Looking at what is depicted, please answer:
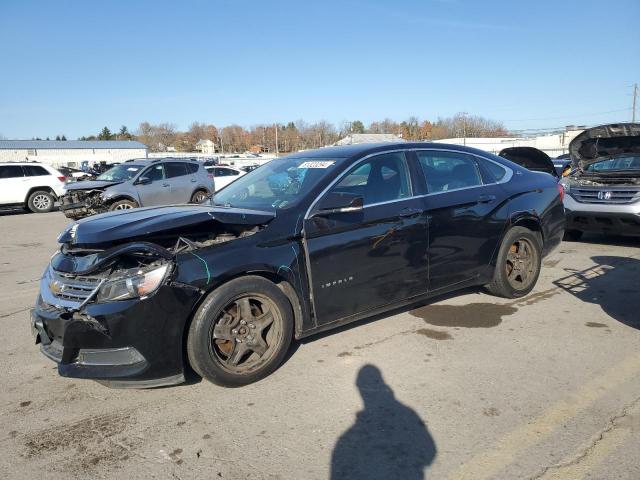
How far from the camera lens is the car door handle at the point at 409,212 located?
4124mm

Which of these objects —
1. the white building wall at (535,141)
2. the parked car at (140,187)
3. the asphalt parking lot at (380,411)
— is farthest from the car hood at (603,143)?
the white building wall at (535,141)

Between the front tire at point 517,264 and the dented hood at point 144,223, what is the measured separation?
270 centimetres

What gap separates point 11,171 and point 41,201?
1329 mm

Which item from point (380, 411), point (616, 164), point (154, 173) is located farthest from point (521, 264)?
point (154, 173)

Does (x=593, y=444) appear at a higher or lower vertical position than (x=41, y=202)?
lower

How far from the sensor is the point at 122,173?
14.0 m

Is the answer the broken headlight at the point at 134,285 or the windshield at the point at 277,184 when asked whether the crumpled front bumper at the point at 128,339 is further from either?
the windshield at the point at 277,184

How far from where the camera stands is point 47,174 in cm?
1706

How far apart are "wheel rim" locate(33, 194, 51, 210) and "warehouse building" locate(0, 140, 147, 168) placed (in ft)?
172

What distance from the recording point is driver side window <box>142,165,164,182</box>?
43.3 ft

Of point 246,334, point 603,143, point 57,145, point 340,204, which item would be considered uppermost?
point 57,145

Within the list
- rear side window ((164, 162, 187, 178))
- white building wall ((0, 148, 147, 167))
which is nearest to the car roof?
rear side window ((164, 162, 187, 178))

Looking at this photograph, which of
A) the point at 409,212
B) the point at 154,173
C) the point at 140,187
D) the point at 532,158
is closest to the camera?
the point at 409,212

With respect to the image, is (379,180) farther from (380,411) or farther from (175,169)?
(175,169)
